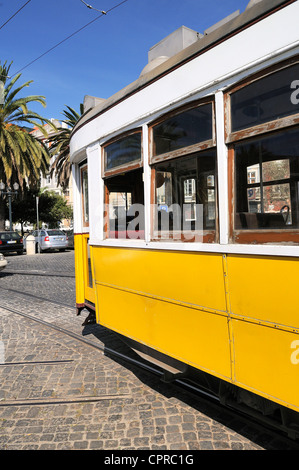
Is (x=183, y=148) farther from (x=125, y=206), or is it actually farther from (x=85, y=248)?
(x=85, y=248)

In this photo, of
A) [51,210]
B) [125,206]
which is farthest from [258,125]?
[51,210]

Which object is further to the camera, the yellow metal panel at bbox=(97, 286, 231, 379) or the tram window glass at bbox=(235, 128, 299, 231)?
the yellow metal panel at bbox=(97, 286, 231, 379)

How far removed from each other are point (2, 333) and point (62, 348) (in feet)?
4.12

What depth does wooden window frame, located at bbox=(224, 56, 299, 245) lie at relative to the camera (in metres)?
1.91

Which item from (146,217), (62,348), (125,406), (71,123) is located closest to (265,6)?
(146,217)

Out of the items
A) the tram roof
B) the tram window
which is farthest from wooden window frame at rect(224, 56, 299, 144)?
the tram window

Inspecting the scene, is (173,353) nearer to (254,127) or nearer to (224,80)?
(254,127)

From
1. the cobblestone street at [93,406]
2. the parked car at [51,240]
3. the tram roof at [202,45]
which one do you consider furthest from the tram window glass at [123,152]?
the parked car at [51,240]

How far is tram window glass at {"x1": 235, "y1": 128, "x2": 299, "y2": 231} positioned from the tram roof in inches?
26.5

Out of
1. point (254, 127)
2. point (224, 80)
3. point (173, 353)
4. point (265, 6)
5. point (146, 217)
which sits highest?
point (265, 6)

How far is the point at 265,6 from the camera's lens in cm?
197

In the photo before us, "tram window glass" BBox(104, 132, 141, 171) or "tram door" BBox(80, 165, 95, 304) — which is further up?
"tram window glass" BBox(104, 132, 141, 171)

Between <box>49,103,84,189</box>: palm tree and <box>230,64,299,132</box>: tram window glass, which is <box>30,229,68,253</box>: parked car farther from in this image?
<box>230,64,299,132</box>: tram window glass
